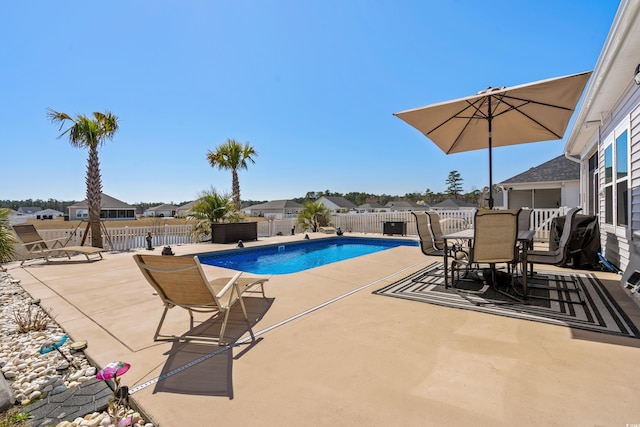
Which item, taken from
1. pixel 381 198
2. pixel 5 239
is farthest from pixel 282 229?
pixel 381 198

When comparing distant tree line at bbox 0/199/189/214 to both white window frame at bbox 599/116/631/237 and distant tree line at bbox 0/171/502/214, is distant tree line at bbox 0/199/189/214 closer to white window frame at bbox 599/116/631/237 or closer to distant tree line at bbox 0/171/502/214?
distant tree line at bbox 0/171/502/214

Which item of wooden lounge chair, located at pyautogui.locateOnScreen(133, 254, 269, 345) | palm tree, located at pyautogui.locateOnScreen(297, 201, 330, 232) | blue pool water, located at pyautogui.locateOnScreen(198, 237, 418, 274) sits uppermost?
palm tree, located at pyautogui.locateOnScreen(297, 201, 330, 232)

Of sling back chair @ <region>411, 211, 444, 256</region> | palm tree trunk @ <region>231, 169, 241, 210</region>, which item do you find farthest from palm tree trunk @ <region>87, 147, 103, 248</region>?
sling back chair @ <region>411, 211, 444, 256</region>

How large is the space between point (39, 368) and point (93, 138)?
877 cm

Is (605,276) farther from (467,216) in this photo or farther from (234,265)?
(234,265)

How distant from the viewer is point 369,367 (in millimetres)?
2006

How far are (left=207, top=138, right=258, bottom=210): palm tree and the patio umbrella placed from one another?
10864 millimetres

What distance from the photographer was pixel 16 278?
508 centimetres

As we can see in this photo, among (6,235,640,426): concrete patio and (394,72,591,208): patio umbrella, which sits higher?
(394,72,591,208): patio umbrella

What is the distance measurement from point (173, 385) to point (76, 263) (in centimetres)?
660

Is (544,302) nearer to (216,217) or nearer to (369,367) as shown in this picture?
(369,367)

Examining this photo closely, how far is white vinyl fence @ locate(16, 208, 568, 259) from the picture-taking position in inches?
338

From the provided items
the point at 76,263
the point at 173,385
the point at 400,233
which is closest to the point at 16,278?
A: the point at 76,263

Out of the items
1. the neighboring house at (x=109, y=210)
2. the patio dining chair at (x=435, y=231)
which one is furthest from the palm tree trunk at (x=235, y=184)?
the neighboring house at (x=109, y=210)
